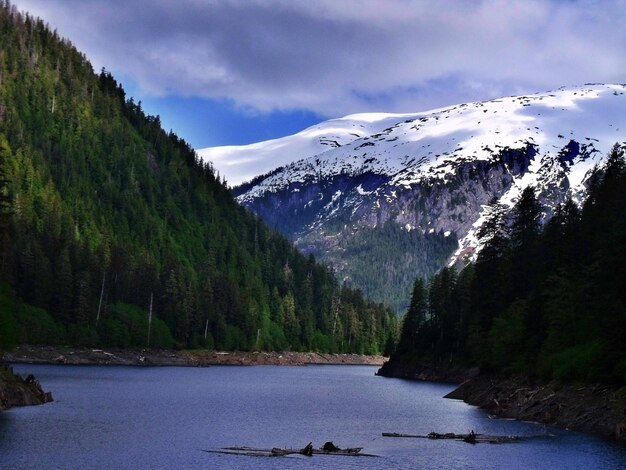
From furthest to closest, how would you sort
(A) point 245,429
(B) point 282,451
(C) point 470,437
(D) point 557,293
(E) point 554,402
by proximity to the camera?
(D) point 557,293, (E) point 554,402, (A) point 245,429, (C) point 470,437, (B) point 282,451

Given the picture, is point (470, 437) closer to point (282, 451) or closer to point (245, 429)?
point (282, 451)

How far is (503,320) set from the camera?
116 meters

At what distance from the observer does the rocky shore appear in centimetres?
7375

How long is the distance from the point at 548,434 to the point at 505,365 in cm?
3457

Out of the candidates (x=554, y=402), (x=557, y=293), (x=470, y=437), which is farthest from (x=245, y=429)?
(x=557, y=293)

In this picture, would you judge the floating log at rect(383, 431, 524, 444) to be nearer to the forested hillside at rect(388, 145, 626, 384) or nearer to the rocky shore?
the rocky shore

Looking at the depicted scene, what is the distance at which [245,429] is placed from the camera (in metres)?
80.4

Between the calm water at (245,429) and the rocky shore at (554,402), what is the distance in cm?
189

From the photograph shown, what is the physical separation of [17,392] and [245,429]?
69.1 feet

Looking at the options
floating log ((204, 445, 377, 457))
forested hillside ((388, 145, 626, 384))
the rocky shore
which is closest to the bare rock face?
floating log ((204, 445, 377, 457))

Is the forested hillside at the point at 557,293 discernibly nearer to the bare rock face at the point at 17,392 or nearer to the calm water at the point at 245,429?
the calm water at the point at 245,429

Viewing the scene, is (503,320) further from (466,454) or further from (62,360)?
(62,360)

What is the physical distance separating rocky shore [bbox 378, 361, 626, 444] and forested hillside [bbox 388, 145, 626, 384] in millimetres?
1346

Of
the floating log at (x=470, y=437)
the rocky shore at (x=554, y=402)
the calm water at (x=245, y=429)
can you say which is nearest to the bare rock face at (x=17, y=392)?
the calm water at (x=245, y=429)
